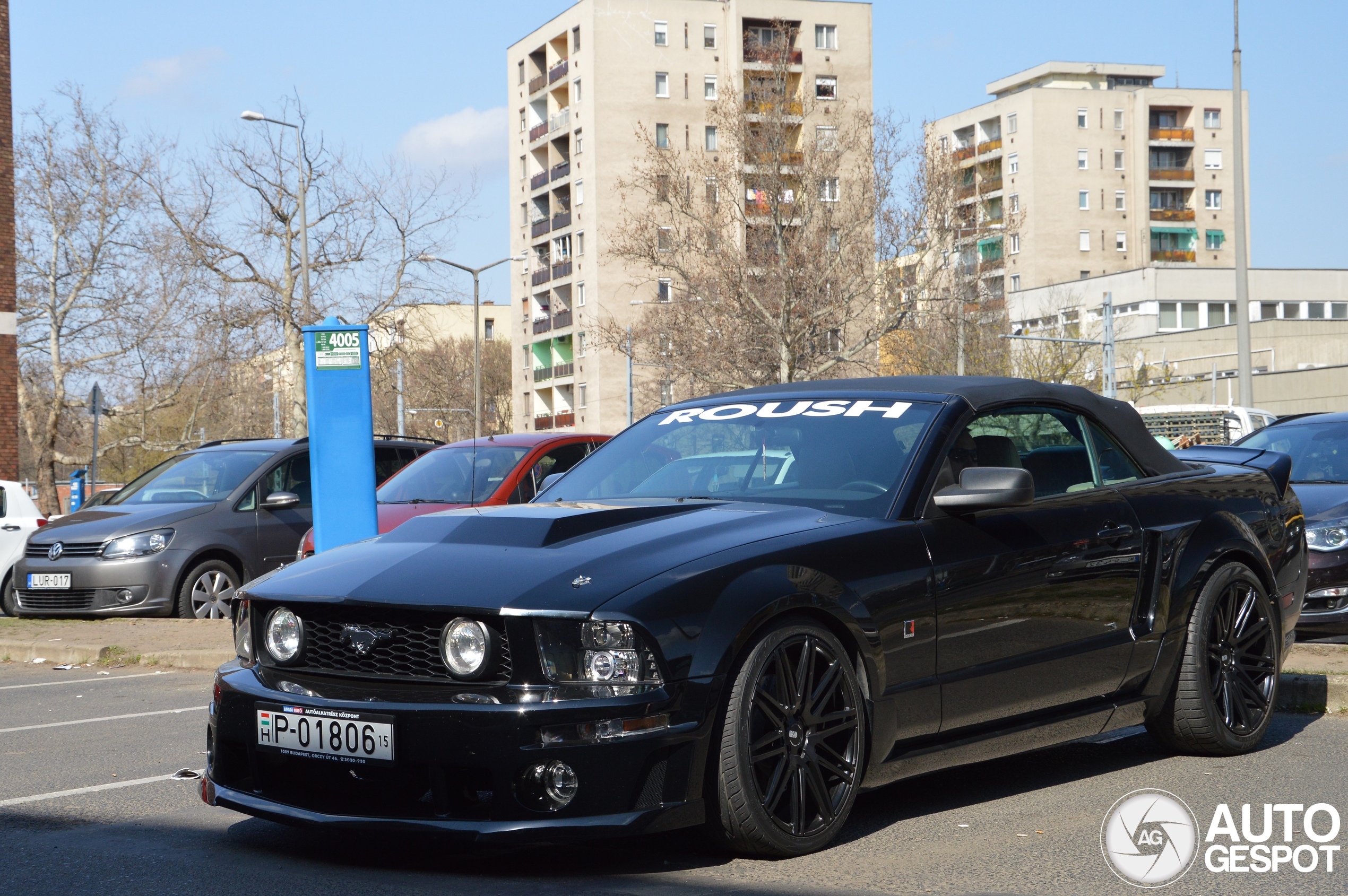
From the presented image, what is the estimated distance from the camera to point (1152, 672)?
5875 mm

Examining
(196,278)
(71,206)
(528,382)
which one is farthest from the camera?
(528,382)

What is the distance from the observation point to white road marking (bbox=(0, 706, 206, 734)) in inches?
311

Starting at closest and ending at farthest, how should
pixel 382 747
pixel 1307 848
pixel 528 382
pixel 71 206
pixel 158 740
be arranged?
pixel 382 747 → pixel 1307 848 → pixel 158 740 → pixel 71 206 → pixel 528 382

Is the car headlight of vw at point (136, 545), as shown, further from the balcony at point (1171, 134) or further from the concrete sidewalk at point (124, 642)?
the balcony at point (1171, 134)

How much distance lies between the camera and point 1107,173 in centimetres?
10012

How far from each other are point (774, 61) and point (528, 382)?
2283 inches

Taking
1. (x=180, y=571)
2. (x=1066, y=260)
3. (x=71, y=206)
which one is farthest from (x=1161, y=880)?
(x=1066, y=260)

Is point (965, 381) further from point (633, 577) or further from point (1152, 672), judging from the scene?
point (633, 577)

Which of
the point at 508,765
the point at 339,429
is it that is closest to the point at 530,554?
the point at 508,765

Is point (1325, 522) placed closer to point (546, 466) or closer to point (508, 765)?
point (546, 466)

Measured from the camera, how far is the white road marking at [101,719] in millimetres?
7906

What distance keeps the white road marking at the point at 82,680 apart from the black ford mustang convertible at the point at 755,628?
216 inches

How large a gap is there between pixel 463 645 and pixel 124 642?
7883 mm

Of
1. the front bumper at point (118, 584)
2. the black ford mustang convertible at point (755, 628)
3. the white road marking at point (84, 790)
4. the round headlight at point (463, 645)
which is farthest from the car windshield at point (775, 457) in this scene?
the front bumper at point (118, 584)
